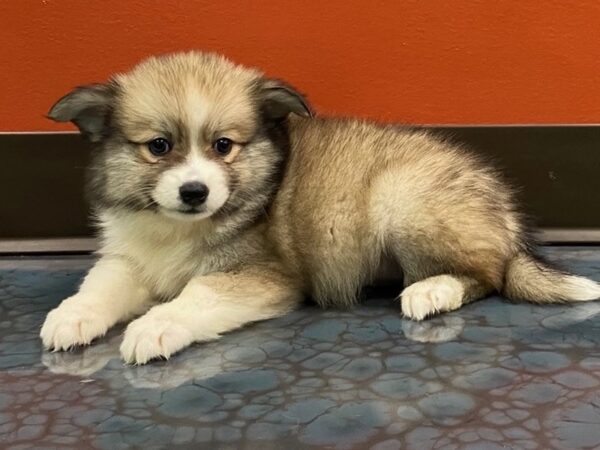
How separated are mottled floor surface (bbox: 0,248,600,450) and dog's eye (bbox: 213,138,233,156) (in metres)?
0.49

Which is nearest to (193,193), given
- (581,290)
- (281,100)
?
(281,100)

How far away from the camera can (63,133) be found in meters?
2.66

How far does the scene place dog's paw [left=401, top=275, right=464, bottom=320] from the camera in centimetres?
211

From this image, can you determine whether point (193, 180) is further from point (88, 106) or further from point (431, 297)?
point (431, 297)

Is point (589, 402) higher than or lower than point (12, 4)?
lower

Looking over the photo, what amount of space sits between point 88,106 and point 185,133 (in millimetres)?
302

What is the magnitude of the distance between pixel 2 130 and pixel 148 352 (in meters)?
1.23

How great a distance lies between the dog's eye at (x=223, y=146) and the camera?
2.12m

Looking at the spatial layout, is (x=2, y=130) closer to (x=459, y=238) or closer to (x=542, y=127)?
(x=459, y=238)

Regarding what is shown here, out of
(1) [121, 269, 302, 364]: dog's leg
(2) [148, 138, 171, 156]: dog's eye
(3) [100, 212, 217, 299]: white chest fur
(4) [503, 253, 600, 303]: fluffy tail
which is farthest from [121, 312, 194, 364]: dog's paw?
(4) [503, 253, 600, 303]: fluffy tail

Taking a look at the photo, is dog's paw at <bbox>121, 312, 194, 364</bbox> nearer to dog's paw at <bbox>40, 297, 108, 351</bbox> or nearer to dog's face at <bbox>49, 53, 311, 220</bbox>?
dog's paw at <bbox>40, 297, 108, 351</bbox>

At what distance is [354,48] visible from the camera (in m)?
2.64

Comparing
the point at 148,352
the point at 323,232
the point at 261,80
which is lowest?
the point at 148,352

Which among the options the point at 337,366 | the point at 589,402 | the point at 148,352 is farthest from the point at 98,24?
the point at 589,402
